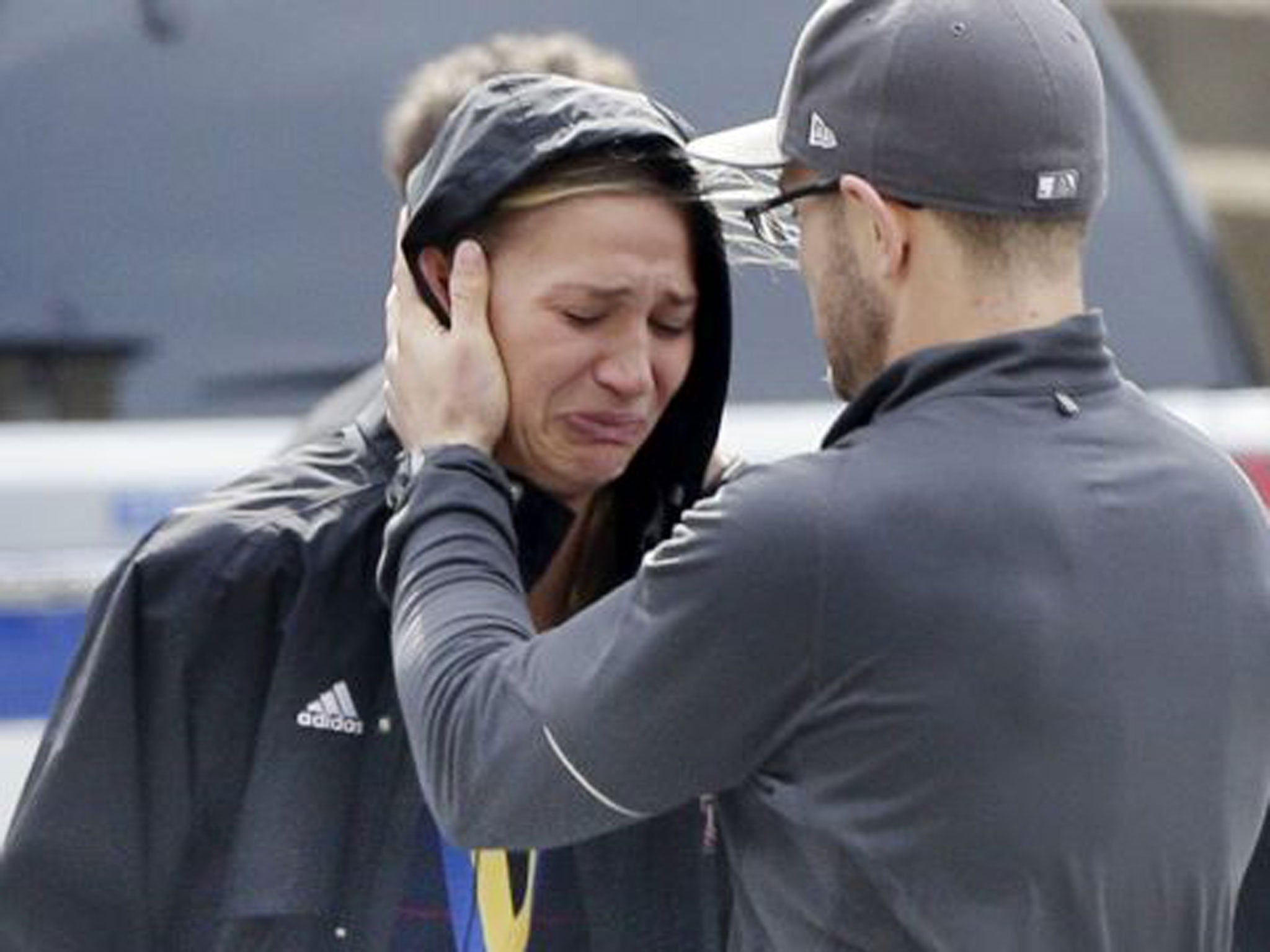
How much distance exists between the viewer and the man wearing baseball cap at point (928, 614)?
223 cm

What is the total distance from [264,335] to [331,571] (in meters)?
1.25

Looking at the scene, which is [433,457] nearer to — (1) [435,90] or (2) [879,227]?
(2) [879,227]

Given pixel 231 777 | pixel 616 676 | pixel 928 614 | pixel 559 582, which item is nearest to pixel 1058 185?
pixel 928 614

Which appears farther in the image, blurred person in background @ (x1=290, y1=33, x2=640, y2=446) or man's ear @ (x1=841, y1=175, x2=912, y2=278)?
blurred person in background @ (x1=290, y1=33, x2=640, y2=446)

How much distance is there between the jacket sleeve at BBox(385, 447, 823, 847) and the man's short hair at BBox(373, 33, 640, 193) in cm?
133

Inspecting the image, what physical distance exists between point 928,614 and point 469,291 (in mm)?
529

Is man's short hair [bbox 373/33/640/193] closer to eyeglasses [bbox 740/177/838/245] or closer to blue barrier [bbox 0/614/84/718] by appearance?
A: blue barrier [bbox 0/614/84/718]

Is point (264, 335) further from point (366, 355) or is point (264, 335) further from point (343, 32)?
point (343, 32)

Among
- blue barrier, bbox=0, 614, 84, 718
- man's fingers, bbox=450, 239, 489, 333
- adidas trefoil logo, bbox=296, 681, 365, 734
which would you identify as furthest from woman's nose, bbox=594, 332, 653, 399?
blue barrier, bbox=0, 614, 84, 718

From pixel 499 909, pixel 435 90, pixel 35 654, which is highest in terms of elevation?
pixel 435 90

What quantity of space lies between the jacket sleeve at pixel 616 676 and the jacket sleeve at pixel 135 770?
0.24 m

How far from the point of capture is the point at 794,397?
13.1 feet

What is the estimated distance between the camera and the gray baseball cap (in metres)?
2.32

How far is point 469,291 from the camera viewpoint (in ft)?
8.38
